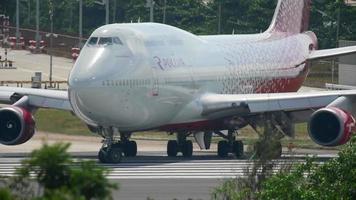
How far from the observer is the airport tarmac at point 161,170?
32.2 m

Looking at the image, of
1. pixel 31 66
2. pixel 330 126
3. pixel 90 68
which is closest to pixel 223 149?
pixel 330 126

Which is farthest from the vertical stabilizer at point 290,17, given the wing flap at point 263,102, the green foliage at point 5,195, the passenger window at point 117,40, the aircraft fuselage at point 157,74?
the green foliage at point 5,195

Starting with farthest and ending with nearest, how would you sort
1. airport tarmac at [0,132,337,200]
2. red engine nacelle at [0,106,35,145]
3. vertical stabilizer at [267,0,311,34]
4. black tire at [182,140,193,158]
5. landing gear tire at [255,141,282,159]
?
vertical stabilizer at [267,0,311,34]
black tire at [182,140,193,158]
red engine nacelle at [0,106,35,145]
airport tarmac at [0,132,337,200]
landing gear tire at [255,141,282,159]

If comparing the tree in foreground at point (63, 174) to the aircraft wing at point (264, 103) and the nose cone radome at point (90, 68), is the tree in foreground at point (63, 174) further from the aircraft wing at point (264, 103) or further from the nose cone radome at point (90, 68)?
the aircraft wing at point (264, 103)

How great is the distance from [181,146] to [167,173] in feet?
20.0

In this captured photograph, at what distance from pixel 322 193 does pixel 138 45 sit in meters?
18.5

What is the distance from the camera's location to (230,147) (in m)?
43.6

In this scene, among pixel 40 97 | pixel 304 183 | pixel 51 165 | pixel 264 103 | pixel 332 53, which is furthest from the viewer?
pixel 332 53

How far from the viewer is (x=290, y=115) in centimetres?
4319

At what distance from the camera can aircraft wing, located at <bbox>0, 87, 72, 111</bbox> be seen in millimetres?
42750

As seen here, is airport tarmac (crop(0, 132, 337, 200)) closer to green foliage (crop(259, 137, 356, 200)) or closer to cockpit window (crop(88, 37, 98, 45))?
green foliage (crop(259, 137, 356, 200))

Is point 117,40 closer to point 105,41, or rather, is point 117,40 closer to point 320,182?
point 105,41

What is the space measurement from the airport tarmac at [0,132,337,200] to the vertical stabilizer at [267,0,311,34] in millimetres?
4840

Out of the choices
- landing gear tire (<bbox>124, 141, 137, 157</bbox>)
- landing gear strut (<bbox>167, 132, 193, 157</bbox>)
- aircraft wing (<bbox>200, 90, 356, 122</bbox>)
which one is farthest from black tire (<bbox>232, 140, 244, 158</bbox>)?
landing gear tire (<bbox>124, 141, 137, 157</bbox>)
